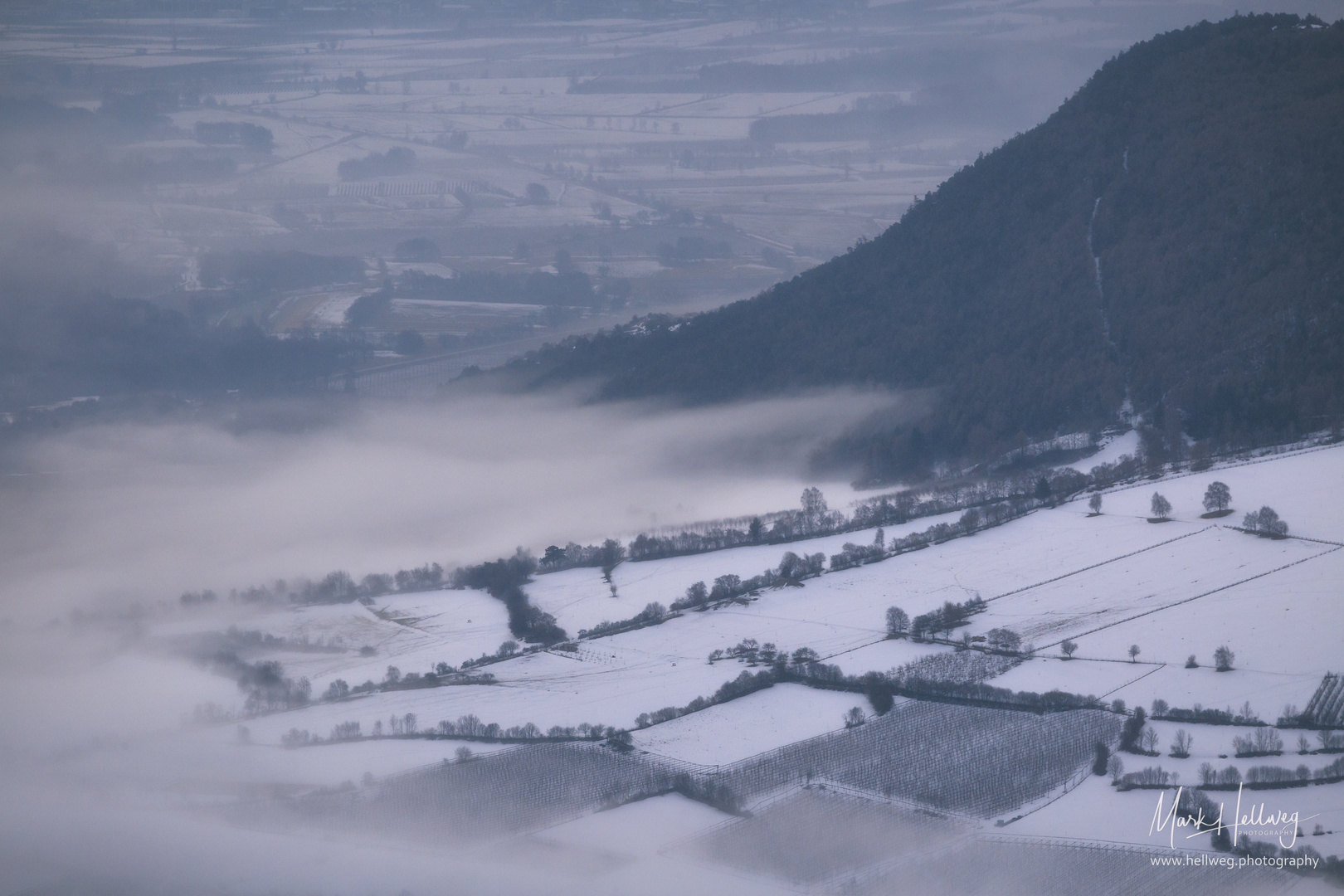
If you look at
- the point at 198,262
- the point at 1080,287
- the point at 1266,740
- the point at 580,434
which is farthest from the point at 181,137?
the point at 1266,740

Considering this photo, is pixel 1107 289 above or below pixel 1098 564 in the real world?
above

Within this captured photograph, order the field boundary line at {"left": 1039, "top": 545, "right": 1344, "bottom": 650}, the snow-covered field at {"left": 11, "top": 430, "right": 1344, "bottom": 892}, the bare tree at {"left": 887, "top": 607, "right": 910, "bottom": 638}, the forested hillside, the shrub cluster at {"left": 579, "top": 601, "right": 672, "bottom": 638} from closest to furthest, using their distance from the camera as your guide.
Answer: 1. the snow-covered field at {"left": 11, "top": 430, "right": 1344, "bottom": 892}
2. the field boundary line at {"left": 1039, "top": 545, "right": 1344, "bottom": 650}
3. the bare tree at {"left": 887, "top": 607, "right": 910, "bottom": 638}
4. the shrub cluster at {"left": 579, "top": 601, "right": 672, "bottom": 638}
5. the forested hillside

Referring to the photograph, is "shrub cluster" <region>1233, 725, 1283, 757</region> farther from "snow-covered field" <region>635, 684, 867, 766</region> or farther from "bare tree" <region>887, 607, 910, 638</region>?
"bare tree" <region>887, 607, 910, 638</region>

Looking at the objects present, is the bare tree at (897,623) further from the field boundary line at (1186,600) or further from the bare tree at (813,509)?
the bare tree at (813,509)

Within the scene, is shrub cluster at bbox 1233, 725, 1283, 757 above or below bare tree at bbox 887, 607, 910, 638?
below

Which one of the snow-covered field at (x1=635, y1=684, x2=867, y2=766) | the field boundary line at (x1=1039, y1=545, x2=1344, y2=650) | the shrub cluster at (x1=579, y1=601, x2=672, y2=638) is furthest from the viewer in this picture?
the shrub cluster at (x1=579, y1=601, x2=672, y2=638)

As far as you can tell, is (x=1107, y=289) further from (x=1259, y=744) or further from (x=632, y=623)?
(x=1259, y=744)

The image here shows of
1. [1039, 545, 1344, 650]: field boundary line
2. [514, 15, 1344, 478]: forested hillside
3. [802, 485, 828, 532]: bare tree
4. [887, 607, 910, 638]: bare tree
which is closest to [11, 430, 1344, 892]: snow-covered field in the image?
[1039, 545, 1344, 650]: field boundary line

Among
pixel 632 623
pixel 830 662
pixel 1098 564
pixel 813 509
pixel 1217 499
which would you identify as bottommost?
pixel 830 662

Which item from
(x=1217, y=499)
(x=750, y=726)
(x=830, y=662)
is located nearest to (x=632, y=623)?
(x=830, y=662)

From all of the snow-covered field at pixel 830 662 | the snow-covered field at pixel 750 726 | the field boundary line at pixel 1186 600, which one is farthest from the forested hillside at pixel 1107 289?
the snow-covered field at pixel 750 726
